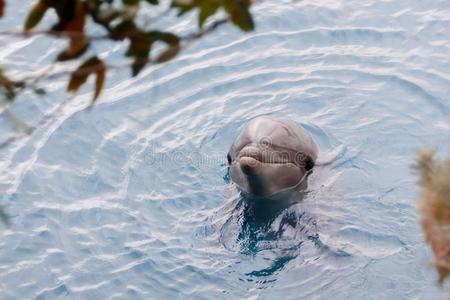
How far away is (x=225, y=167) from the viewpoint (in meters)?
7.86

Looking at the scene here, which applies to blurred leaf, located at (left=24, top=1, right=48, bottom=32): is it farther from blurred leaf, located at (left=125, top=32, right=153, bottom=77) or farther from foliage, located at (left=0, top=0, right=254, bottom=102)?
blurred leaf, located at (left=125, top=32, right=153, bottom=77)

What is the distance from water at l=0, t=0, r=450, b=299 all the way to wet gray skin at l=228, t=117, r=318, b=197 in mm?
192

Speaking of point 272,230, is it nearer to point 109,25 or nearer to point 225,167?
point 225,167

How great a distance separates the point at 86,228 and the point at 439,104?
4014 mm

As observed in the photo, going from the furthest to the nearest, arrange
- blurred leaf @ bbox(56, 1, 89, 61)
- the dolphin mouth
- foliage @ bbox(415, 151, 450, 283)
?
the dolphin mouth < blurred leaf @ bbox(56, 1, 89, 61) < foliage @ bbox(415, 151, 450, 283)

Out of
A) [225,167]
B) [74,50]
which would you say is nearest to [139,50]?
[74,50]

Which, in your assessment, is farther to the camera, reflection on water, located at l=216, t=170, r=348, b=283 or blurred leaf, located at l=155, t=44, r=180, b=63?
reflection on water, located at l=216, t=170, r=348, b=283

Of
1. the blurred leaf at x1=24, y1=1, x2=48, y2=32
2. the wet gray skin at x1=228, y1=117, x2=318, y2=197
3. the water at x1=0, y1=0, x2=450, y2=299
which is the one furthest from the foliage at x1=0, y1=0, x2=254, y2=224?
the wet gray skin at x1=228, y1=117, x2=318, y2=197

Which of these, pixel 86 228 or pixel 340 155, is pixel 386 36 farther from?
pixel 86 228

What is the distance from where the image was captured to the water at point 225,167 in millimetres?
6484

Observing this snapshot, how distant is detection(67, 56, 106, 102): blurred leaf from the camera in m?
2.21

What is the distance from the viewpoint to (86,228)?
714cm

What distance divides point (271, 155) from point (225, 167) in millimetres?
956

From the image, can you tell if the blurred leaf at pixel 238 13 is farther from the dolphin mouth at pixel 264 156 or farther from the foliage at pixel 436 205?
the dolphin mouth at pixel 264 156
